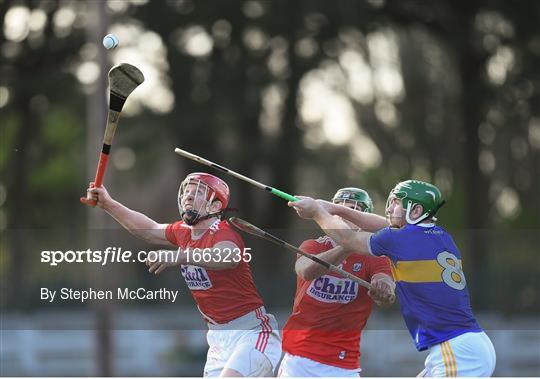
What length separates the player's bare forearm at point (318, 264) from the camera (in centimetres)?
841

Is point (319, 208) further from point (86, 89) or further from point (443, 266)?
point (86, 89)

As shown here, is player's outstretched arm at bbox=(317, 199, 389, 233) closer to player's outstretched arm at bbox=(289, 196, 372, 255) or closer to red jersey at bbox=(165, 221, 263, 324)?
player's outstretched arm at bbox=(289, 196, 372, 255)

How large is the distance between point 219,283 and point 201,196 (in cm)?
65

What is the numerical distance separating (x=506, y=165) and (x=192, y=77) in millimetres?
9370

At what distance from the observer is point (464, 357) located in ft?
25.5

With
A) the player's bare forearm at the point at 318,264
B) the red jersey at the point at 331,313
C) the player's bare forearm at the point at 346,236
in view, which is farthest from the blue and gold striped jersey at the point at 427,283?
the red jersey at the point at 331,313

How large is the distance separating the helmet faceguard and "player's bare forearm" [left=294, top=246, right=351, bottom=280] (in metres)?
0.74

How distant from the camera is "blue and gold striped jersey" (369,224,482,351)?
7812 millimetres

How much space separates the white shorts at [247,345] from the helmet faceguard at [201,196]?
82 cm

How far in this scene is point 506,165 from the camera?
1276 inches

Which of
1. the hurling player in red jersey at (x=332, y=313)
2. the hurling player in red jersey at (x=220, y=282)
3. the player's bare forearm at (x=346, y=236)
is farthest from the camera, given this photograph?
the hurling player in red jersey at (x=332, y=313)

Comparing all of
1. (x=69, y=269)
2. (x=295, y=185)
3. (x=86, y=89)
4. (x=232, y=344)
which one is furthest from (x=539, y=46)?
(x=232, y=344)

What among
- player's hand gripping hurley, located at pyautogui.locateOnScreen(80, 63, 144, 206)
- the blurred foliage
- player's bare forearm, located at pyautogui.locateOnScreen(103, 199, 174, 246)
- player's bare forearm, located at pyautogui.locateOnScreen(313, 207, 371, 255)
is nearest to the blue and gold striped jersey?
player's bare forearm, located at pyautogui.locateOnScreen(313, 207, 371, 255)

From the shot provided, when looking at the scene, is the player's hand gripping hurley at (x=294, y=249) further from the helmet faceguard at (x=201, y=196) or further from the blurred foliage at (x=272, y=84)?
the blurred foliage at (x=272, y=84)
